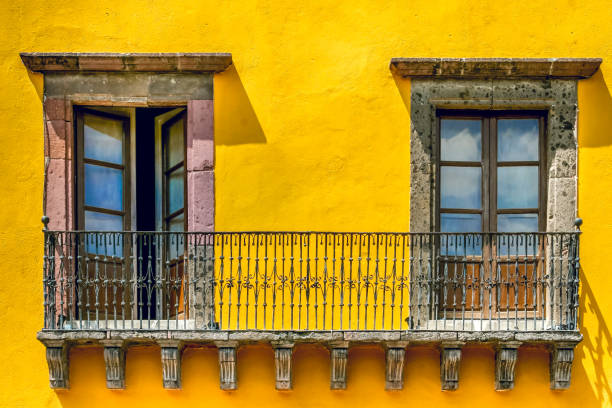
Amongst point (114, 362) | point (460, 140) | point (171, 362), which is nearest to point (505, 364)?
point (460, 140)

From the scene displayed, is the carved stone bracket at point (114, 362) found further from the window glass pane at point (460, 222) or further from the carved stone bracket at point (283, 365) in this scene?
the window glass pane at point (460, 222)

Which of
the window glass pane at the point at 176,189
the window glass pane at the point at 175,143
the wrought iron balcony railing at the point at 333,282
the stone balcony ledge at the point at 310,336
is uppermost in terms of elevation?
the window glass pane at the point at 175,143

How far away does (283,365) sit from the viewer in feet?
40.8

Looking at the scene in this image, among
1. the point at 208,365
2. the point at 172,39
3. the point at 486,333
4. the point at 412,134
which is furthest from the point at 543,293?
the point at 172,39

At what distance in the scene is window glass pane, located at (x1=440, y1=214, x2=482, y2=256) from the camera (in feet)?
42.3

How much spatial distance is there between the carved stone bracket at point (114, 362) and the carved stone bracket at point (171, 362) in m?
0.36

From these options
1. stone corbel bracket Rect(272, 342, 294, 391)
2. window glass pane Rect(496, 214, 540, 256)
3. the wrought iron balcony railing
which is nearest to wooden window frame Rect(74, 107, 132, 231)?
the wrought iron balcony railing

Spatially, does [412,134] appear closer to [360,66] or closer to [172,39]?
[360,66]

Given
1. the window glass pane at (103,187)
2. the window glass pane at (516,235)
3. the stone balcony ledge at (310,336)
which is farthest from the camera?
the window glass pane at (103,187)

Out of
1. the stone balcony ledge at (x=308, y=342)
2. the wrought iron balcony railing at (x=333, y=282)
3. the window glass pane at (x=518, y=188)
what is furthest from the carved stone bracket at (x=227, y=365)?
the window glass pane at (x=518, y=188)

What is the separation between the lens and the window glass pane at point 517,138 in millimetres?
13242

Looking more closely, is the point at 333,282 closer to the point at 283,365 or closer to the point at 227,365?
the point at 283,365

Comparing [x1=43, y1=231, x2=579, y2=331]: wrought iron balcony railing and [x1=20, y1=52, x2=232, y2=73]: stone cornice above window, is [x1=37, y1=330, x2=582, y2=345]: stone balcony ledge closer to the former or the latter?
[x1=43, y1=231, x2=579, y2=331]: wrought iron balcony railing

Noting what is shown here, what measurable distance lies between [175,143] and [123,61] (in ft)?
3.20
